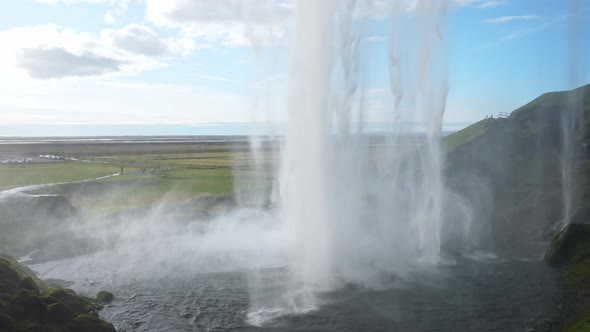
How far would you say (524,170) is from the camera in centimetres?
5544

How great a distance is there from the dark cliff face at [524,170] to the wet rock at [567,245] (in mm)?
2525

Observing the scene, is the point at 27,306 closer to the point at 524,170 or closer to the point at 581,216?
the point at 581,216

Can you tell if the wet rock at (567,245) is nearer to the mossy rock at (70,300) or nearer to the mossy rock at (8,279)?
the mossy rock at (70,300)

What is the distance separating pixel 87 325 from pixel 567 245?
33.3 metres

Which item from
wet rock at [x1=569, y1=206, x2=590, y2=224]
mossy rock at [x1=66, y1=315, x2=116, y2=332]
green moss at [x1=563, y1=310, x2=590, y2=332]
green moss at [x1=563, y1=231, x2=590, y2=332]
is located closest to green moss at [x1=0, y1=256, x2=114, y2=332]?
mossy rock at [x1=66, y1=315, x2=116, y2=332]

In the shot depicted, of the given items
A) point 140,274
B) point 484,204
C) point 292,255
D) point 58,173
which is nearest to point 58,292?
point 140,274

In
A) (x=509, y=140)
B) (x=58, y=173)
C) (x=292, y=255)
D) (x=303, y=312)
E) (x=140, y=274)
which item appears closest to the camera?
(x=303, y=312)

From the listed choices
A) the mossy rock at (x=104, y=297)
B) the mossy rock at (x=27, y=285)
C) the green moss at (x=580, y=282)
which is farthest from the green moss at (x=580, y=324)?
the mossy rock at (x=27, y=285)

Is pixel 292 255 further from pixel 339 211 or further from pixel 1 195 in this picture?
pixel 1 195

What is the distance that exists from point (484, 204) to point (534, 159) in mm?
13054

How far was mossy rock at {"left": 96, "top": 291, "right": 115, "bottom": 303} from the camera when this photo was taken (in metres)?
26.3

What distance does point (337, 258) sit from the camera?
31.9 meters

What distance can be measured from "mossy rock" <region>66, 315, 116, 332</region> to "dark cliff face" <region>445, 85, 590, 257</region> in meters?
31.8

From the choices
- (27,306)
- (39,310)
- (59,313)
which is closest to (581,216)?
(59,313)
